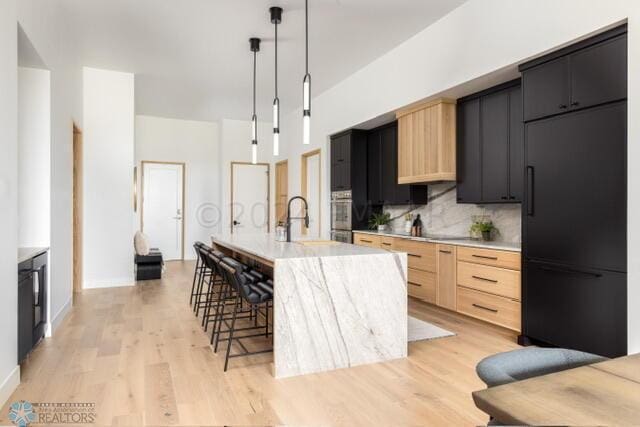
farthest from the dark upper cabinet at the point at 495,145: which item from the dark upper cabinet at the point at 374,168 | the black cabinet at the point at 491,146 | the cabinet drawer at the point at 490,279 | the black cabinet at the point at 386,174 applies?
the dark upper cabinet at the point at 374,168

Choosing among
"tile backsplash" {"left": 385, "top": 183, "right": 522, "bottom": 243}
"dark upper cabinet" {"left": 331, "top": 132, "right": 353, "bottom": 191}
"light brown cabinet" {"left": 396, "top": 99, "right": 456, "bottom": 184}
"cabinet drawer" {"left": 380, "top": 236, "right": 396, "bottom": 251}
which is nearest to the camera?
"tile backsplash" {"left": 385, "top": 183, "right": 522, "bottom": 243}

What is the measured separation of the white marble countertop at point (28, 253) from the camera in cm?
282

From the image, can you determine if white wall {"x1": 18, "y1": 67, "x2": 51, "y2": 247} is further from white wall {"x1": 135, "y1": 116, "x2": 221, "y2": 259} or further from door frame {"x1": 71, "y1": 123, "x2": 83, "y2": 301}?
white wall {"x1": 135, "y1": 116, "x2": 221, "y2": 259}

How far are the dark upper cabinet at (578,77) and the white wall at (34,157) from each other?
402cm

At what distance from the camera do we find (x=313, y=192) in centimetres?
745

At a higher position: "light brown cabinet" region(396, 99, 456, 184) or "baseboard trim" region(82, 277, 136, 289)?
"light brown cabinet" region(396, 99, 456, 184)

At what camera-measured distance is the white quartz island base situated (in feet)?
8.70

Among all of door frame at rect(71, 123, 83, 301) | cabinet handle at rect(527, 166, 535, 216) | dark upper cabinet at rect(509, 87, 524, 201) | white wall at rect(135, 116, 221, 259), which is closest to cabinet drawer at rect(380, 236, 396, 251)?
dark upper cabinet at rect(509, 87, 524, 201)

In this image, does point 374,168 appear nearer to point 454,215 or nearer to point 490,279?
point 454,215

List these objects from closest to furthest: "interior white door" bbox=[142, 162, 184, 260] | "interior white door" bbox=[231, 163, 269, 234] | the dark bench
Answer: the dark bench → "interior white door" bbox=[142, 162, 184, 260] → "interior white door" bbox=[231, 163, 269, 234]

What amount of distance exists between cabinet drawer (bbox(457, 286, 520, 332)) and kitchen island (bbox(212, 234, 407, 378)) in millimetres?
1117

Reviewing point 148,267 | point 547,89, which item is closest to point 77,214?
point 148,267

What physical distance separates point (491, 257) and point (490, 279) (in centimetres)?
20

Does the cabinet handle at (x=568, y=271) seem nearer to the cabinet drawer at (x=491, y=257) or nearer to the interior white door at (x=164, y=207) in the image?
the cabinet drawer at (x=491, y=257)
